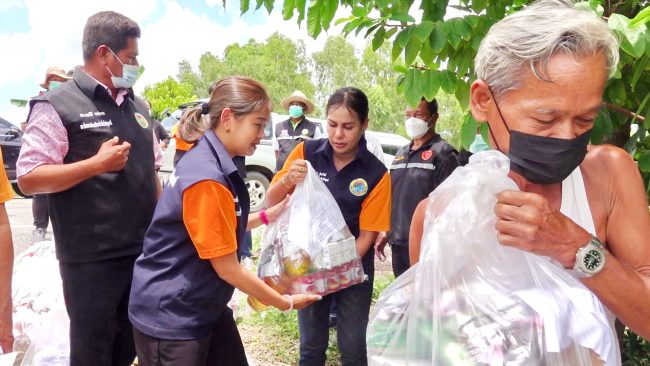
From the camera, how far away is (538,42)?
110cm

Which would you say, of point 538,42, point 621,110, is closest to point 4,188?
point 538,42

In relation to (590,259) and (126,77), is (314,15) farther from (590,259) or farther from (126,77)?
(590,259)

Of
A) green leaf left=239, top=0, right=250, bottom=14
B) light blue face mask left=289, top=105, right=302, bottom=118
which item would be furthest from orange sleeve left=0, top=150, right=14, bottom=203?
light blue face mask left=289, top=105, right=302, bottom=118

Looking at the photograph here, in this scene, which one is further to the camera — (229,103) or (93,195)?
(93,195)

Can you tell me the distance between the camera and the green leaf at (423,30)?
65.2 inches

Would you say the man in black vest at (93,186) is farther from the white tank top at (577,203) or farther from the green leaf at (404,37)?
the white tank top at (577,203)

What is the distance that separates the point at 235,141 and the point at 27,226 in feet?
22.9

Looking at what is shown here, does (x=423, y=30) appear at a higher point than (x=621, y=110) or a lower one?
higher

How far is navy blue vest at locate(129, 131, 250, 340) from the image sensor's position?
180 cm

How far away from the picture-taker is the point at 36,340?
2.66 metres

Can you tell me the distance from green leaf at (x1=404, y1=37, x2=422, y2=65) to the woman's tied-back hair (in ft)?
1.97

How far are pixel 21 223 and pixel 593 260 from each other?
8615 millimetres

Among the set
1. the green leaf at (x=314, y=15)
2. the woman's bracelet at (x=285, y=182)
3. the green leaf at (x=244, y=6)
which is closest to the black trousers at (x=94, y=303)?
the woman's bracelet at (x=285, y=182)

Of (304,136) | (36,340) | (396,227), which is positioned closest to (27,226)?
(304,136)
